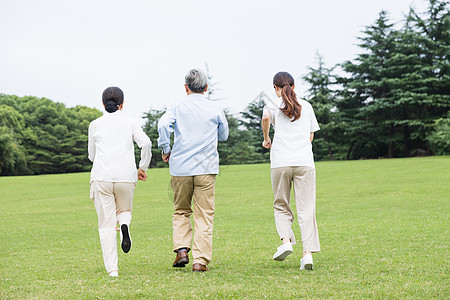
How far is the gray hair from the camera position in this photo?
568cm

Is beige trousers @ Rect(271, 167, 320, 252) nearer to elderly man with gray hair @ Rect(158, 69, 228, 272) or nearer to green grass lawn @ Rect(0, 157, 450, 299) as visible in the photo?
green grass lawn @ Rect(0, 157, 450, 299)

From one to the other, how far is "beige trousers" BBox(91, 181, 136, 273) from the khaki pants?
1.75 ft

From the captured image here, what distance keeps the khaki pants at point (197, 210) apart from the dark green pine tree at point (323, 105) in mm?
41223

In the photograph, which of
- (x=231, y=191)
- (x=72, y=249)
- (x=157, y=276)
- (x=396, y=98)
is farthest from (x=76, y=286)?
(x=396, y=98)

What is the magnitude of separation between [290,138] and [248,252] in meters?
2.13

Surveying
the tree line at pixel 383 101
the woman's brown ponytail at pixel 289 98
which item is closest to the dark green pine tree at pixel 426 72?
the tree line at pixel 383 101

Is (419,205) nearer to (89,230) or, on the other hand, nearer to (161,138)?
(89,230)

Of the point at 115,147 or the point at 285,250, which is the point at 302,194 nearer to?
the point at 285,250

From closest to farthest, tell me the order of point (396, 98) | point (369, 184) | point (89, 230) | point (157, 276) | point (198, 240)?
1. point (157, 276)
2. point (198, 240)
3. point (89, 230)
4. point (369, 184)
5. point (396, 98)

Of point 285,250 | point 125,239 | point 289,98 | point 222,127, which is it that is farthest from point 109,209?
point 289,98

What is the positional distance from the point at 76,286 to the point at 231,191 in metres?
15.3

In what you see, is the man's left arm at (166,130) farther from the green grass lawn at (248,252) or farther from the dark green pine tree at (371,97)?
the dark green pine tree at (371,97)

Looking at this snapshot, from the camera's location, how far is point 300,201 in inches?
223

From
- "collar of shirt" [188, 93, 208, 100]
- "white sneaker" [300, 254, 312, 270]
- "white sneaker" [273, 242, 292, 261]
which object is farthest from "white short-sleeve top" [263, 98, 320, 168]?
"white sneaker" [300, 254, 312, 270]
